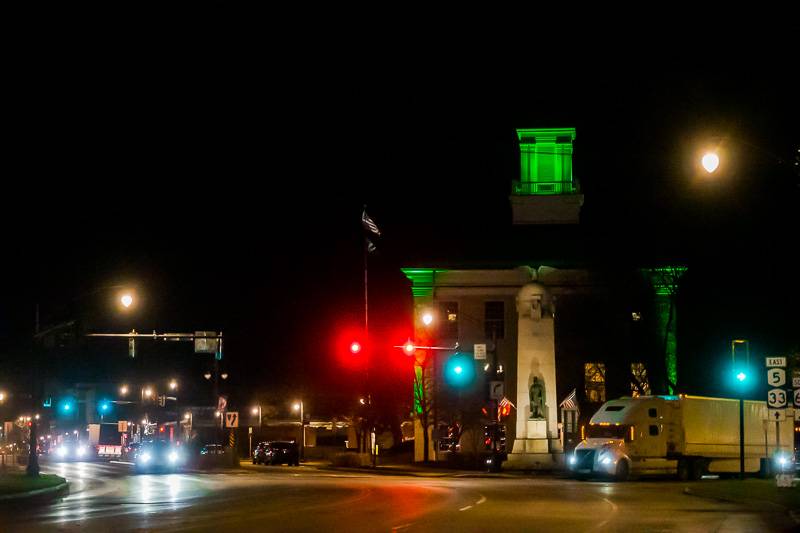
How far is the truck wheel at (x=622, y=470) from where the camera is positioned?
1823 inches

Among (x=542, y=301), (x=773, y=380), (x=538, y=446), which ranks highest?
(x=542, y=301)

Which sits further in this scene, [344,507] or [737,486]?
[737,486]

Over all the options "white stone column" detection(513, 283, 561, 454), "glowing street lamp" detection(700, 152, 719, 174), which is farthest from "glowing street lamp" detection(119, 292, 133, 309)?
"white stone column" detection(513, 283, 561, 454)

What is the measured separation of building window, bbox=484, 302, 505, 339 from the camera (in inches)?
3064

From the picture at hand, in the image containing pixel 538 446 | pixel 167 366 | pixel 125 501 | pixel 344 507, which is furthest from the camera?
pixel 167 366

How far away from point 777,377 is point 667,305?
42.0 metres

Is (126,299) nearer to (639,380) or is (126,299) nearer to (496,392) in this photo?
(496,392)

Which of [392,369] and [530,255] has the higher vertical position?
[530,255]

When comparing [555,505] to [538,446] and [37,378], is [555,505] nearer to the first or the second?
[37,378]

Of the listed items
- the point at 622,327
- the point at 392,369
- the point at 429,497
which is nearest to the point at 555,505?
the point at 429,497

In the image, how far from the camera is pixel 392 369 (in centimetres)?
8619

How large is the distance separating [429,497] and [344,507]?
4.72 metres

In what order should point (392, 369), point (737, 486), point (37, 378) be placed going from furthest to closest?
point (392, 369)
point (37, 378)
point (737, 486)

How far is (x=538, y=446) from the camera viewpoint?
60969 mm
